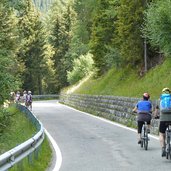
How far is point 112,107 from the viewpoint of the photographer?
3159 centimetres

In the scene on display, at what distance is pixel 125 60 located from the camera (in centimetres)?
4269

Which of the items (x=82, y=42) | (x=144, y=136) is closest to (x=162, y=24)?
(x=144, y=136)

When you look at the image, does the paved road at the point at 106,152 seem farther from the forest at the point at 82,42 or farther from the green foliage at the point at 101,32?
the green foliage at the point at 101,32

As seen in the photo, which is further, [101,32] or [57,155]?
[101,32]

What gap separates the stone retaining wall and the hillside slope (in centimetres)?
164

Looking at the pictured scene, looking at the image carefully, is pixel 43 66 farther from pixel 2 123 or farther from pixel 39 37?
pixel 2 123

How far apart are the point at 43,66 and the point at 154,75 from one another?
168 feet

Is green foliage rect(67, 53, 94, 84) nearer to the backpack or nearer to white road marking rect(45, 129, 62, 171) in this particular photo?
white road marking rect(45, 129, 62, 171)

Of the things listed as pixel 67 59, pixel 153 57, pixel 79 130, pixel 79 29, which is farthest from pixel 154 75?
pixel 67 59

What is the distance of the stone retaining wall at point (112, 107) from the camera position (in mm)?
26500

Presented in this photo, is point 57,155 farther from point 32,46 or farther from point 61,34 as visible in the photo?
point 61,34

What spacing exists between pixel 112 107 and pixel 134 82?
Result: 726cm

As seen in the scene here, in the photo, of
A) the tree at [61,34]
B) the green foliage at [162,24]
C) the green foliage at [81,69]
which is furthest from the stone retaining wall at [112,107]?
the tree at [61,34]

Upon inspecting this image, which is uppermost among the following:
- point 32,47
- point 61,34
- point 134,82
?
point 61,34
